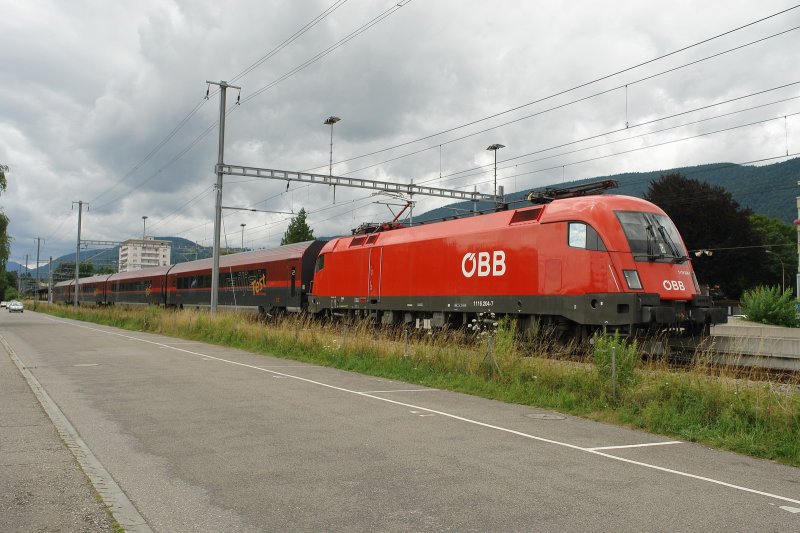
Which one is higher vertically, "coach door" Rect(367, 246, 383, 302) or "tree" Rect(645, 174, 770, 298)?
"tree" Rect(645, 174, 770, 298)

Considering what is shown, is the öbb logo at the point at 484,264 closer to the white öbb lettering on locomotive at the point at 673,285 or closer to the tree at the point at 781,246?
the white öbb lettering on locomotive at the point at 673,285

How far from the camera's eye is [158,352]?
19.2 metres

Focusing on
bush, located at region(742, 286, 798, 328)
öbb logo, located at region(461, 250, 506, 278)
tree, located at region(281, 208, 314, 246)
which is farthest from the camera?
tree, located at region(281, 208, 314, 246)

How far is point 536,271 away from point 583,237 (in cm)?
151

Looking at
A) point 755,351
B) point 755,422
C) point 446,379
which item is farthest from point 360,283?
point 755,422

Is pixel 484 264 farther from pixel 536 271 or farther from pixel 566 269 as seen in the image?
pixel 566 269

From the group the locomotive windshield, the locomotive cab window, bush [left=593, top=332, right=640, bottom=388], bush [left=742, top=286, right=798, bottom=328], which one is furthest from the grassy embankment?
bush [left=742, top=286, right=798, bottom=328]

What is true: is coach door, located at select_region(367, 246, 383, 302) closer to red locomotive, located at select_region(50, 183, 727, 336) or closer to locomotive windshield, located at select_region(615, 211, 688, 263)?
red locomotive, located at select_region(50, 183, 727, 336)

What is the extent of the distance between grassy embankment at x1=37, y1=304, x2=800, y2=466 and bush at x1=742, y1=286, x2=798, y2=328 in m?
19.8

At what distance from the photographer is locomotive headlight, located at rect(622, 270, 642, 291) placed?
13.4 m

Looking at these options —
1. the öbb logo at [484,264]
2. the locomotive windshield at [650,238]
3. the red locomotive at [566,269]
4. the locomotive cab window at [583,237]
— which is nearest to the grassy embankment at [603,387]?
the red locomotive at [566,269]

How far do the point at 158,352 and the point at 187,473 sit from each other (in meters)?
14.3

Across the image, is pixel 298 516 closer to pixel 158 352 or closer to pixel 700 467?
pixel 700 467

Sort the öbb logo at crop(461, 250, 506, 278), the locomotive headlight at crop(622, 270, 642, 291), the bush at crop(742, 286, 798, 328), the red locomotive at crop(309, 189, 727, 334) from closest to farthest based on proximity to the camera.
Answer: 1. the locomotive headlight at crop(622, 270, 642, 291)
2. the red locomotive at crop(309, 189, 727, 334)
3. the öbb logo at crop(461, 250, 506, 278)
4. the bush at crop(742, 286, 798, 328)
